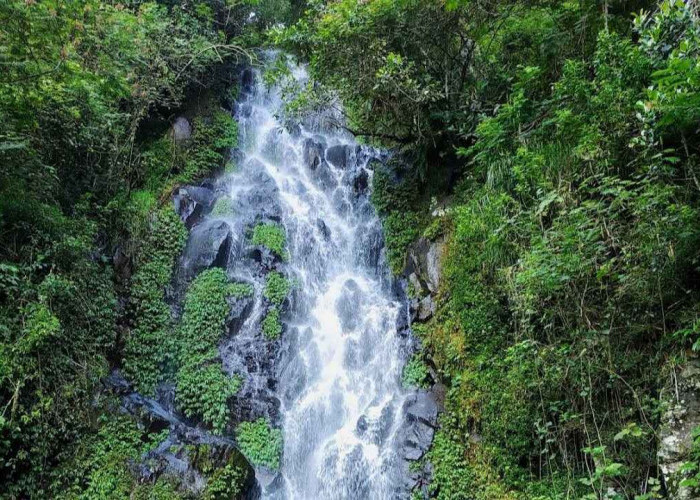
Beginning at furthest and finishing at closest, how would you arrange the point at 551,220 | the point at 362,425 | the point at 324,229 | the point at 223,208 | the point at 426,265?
the point at 324,229 < the point at 223,208 < the point at 426,265 < the point at 362,425 < the point at 551,220

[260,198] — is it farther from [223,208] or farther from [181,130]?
[181,130]

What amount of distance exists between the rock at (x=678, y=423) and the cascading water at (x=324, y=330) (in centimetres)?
371

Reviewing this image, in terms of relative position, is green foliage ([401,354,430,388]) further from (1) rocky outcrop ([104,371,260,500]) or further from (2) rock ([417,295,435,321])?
(1) rocky outcrop ([104,371,260,500])

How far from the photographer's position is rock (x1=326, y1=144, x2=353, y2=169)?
12.2 m

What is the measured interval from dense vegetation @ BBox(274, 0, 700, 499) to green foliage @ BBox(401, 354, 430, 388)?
26mm

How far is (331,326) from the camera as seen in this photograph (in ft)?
30.0

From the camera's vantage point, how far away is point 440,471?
20.4 feet

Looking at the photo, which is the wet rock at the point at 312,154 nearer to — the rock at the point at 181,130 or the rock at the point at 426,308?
the rock at the point at 181,130

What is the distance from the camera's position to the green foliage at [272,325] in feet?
28.7

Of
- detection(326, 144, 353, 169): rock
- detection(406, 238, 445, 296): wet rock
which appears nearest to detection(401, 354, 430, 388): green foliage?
detection(406, 238, 445, 296): wet rock

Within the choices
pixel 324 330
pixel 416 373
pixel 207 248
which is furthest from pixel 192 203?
pixel 416 373

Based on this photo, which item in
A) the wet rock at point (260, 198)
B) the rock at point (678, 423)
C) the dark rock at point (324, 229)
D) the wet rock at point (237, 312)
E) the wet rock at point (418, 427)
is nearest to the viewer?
the rock at point (678, 423)

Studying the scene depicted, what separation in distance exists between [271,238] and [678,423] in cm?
824

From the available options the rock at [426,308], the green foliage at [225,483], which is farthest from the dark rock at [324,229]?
the green foliage at [225,483]
